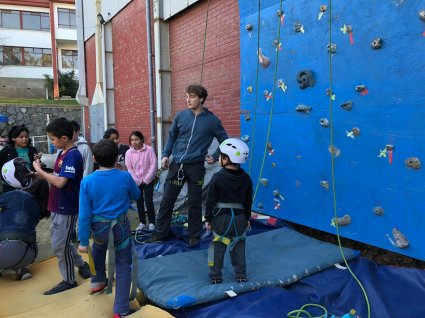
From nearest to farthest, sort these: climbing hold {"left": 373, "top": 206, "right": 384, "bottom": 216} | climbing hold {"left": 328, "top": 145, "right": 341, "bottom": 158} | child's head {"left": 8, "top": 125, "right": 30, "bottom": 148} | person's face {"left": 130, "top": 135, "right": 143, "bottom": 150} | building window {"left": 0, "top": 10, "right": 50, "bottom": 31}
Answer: climbing hold {"left": 373, "top": 206, "right": 384, "bottom": 216}, climbing hold {"left": 328, "top": 145, "right": 341, "bottom": 158}, child's head {"left": 8, "top": 125, "right": 30, "bottom": 148}, person's face {"left": 130, "top": 135, "right": 143, "bottom": 150}, building window {"left": 0, "top": 10, "right": 50, "bottom": 31}

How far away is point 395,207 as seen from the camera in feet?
12.6

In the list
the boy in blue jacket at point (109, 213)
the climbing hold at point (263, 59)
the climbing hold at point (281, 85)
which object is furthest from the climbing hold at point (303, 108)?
the boy in blue jacket at point (109, 213)

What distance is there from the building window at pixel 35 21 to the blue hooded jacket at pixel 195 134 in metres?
36.5

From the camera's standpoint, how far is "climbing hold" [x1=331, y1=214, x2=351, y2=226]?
14.2ft

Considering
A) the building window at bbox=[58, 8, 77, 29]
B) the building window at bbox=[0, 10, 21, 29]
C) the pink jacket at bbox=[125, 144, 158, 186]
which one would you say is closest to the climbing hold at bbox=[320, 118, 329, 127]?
the pink jacket at bbox=[125, 144, 158, 186]

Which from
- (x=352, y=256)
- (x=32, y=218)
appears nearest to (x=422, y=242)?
(x=352, y=256)

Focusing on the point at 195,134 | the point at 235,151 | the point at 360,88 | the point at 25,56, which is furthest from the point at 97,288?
the point at 25,56

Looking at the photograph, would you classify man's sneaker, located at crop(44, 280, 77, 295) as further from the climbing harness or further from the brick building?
the brick building

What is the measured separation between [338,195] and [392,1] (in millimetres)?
2067

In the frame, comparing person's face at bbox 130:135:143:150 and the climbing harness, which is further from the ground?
person's face at bbox 130:135:143:150

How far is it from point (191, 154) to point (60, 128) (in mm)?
1534

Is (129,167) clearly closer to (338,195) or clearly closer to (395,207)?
(338,195)

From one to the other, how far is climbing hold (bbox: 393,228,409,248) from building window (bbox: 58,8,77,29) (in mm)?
35957

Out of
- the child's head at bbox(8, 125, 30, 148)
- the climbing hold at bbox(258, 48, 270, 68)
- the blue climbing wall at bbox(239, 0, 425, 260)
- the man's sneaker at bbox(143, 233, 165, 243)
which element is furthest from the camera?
the climbing hold at bbox(258, 48, 270, 68)
